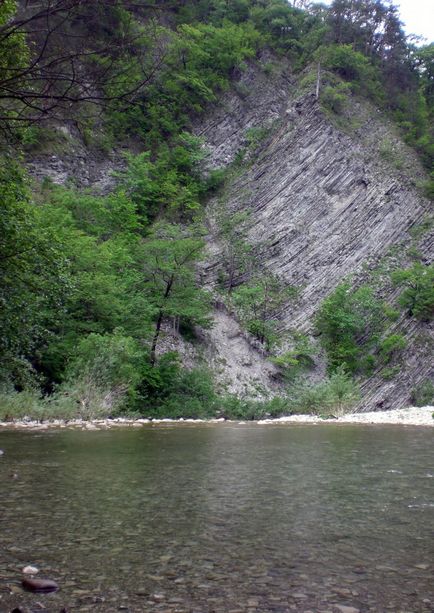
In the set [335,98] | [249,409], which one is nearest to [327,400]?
[249,409]

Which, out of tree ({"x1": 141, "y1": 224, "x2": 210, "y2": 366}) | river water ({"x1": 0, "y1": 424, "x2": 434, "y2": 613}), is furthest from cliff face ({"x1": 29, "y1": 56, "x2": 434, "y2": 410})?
river water ({"x1": 0, "y1": 424, "x2": 434, "y2": 613})

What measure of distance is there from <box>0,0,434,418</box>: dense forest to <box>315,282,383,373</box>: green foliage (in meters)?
0.09

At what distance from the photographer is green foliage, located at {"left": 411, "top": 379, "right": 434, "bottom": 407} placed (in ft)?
77.5

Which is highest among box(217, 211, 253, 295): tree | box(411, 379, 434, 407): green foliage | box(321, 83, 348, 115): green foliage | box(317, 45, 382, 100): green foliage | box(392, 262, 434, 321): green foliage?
box(317, 45, 382, 100): green foliage

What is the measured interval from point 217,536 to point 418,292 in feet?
87.3

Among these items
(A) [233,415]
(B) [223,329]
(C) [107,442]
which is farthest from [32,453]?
(B) [223,329]

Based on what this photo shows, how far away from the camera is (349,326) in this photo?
86.7ft

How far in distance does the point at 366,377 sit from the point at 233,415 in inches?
356

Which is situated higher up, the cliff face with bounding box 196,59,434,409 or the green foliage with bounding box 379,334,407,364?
the cliff face with bounding box 196,59,434,409

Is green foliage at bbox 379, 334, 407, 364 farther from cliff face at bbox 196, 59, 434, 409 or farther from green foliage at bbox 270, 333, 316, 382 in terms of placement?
green foliage at bbox 270, 333, 316, 382

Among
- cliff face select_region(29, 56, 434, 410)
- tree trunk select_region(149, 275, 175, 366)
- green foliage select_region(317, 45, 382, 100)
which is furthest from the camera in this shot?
green foliage select_region(317, 45, 382, 100)

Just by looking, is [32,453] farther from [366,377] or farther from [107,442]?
[366,377]

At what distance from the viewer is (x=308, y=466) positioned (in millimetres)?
5438

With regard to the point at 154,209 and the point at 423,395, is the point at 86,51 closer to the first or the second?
the point at 423,395
